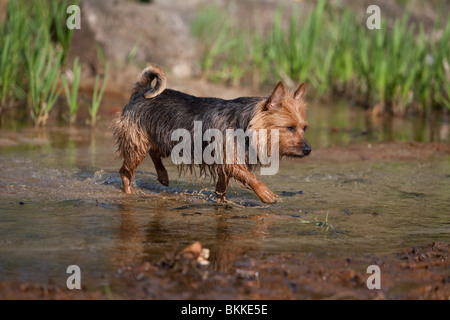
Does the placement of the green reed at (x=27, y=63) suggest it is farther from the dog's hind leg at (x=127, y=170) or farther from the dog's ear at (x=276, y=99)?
the dog's ear at (x=276, y=99)

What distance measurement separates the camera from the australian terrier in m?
5.28

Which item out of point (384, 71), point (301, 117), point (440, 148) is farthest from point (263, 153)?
point (384, 71)

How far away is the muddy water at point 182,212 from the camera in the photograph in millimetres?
4031

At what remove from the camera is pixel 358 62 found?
1109 cm

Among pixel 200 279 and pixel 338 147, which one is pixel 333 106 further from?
pixel 200 279

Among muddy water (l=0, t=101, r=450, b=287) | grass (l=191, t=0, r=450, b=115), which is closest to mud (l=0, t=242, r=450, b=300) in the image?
muddy water (l=0, t=101, r=450, b=287)

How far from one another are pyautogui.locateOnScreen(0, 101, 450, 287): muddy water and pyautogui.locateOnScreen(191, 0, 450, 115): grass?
2.87 meters

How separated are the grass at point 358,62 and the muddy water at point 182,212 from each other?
287 cm

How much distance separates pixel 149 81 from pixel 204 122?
81 centimetres

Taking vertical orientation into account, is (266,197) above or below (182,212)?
above

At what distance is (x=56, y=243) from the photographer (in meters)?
4.13
